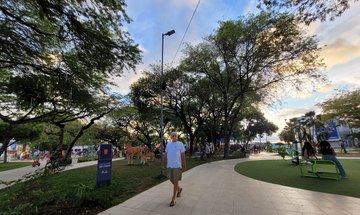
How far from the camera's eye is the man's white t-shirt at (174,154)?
5.77 m

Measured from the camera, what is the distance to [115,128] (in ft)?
138

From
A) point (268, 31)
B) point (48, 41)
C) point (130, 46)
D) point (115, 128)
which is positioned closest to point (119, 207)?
point (130, 46)

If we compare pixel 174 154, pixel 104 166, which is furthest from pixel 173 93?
pixel 174 154

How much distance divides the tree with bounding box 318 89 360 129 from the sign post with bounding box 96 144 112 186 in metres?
33.1

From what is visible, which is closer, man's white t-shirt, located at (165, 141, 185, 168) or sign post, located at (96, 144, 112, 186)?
man's white t-shirt, located at (165, 141, 185, 168)

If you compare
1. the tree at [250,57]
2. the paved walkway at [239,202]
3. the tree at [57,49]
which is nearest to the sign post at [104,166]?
the paved walkway at [239,202]

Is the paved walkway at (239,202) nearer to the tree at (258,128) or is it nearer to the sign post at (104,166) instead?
the sign post at (104,166)

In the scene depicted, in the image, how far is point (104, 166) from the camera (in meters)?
7.99

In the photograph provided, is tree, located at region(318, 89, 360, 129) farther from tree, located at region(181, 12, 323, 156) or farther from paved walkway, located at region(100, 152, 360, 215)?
paved walkway, located at region(100, 152, 360, 215)

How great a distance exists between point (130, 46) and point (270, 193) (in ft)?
21.2

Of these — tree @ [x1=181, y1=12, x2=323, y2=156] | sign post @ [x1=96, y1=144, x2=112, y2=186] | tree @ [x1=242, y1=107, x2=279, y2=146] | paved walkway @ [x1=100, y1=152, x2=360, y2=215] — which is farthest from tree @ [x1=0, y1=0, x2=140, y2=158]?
tree @ [x1=242, y1=107, x2=279, y2=146]

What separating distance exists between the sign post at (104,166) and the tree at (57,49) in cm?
277

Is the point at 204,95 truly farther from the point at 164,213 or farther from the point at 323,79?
the point at 164,213

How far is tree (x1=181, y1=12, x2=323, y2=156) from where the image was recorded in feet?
62.2
